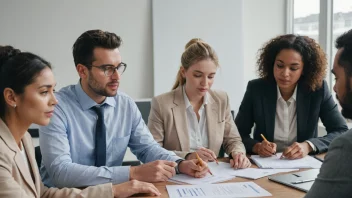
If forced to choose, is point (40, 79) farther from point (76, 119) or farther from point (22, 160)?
point (76, 119)

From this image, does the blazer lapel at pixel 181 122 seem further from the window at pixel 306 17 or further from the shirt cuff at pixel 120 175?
the window at pixel 306 17

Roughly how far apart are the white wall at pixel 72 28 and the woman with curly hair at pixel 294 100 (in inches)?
65.6

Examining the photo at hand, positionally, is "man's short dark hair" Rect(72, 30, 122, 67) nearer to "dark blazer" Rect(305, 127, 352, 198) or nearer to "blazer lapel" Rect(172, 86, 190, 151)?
"blazer lapel" Rect(172, 86, 190, 151)

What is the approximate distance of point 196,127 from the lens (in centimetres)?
239

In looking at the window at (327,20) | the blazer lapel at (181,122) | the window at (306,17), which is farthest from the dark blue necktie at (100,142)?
the window at (306,17)

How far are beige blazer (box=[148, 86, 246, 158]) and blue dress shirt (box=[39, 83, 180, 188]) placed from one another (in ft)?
0.56

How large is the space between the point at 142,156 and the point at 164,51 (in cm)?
195

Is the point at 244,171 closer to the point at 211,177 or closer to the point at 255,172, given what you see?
the point at 255,172

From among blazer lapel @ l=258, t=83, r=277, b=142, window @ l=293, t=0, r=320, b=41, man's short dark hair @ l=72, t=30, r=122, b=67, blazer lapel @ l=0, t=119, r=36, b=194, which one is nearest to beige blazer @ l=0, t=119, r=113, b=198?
blazer lapel @ l=0, t=119, r=36, b=194

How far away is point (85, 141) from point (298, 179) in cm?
103

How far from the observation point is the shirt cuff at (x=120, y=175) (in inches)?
66.8

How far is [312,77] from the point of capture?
2486mm

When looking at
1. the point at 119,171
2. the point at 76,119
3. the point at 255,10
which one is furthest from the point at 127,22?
the point at 119,171

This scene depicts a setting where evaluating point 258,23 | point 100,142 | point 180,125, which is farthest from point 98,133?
point 258,23
